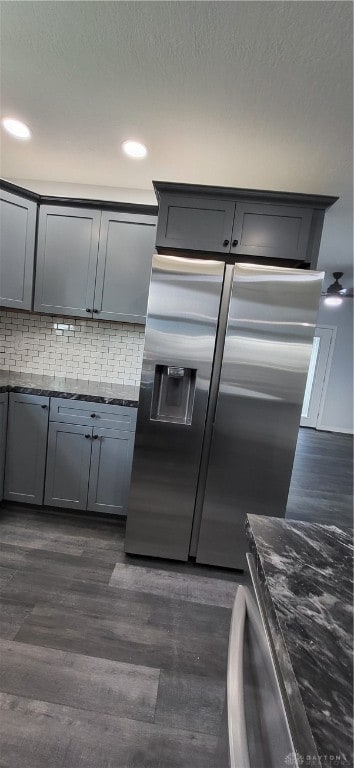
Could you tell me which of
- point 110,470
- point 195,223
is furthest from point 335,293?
point 110,470

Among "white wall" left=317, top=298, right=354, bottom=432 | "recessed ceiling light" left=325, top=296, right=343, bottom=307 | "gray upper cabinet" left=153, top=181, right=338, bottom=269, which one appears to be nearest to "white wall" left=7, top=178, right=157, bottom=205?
"gray upper cabinet" left=153, top=181, right=338, bottom=269

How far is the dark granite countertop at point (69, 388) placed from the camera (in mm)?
2289

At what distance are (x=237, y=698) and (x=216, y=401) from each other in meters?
1.54

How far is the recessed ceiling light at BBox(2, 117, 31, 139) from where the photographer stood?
6.43 ft

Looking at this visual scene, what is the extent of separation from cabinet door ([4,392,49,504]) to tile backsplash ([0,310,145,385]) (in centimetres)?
58

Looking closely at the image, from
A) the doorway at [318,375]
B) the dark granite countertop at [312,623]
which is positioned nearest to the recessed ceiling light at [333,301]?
the doorway at [318,375]

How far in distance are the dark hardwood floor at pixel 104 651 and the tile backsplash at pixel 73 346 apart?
1.18 metres

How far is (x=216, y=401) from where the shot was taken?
6.55 feet

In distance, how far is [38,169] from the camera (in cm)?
250

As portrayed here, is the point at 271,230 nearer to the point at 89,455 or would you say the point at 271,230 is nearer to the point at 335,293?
the point at 89,455

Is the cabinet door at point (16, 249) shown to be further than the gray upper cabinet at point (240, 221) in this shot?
Yes

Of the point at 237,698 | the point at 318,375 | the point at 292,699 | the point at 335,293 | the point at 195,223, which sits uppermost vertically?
the point at 335,293

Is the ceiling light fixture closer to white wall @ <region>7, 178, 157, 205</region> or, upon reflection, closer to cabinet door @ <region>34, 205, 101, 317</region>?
white wall @ <region>7, 178, 157, 205</region>

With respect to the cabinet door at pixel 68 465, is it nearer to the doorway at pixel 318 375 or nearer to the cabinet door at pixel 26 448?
the cabinet door at pixel 26 448
